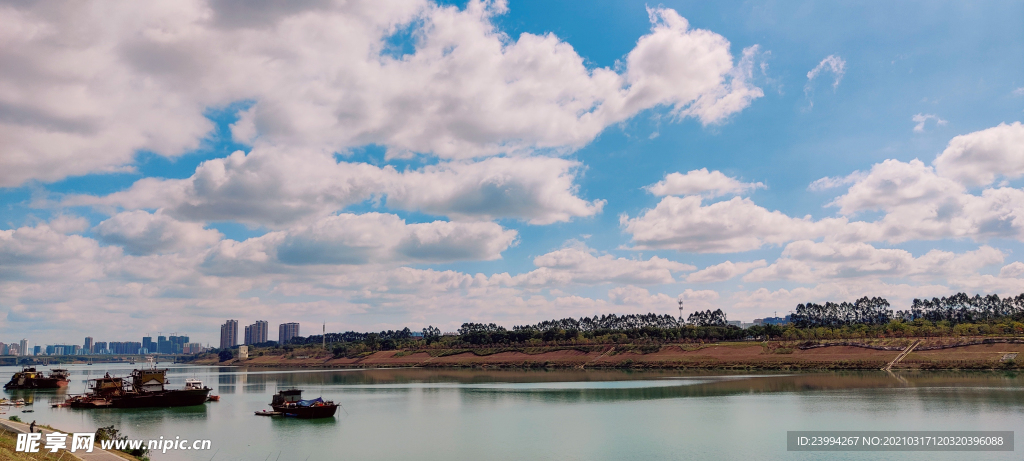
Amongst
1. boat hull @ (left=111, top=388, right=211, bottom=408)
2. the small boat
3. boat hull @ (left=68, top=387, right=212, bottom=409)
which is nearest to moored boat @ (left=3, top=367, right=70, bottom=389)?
boat hull @ (left=68, top=387, right=212, bottom=409)

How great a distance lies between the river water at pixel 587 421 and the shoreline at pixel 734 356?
66.9ft

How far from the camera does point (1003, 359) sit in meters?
91.4

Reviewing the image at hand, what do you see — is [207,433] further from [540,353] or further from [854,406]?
[540,353]

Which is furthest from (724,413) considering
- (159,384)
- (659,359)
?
(659,359)

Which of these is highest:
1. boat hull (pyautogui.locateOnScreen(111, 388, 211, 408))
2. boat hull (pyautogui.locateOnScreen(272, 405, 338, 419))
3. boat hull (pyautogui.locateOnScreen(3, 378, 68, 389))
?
boat hull (pyautogui.locateOnScreen(272, 405, 338, 419))

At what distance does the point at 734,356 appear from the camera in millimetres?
125438

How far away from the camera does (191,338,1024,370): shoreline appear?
320 ft

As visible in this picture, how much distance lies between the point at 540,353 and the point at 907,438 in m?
126

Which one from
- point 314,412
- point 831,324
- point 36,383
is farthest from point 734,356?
point 36,383

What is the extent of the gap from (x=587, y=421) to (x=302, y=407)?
979 inches

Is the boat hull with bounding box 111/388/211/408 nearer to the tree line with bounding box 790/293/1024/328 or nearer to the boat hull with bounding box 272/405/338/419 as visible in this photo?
the boat hull with bounding box 272/405/338/419

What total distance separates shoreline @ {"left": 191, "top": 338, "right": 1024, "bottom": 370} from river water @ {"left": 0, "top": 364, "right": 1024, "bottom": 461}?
20.4 m

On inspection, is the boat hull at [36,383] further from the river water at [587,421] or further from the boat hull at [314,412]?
the boat hull at [314,412]

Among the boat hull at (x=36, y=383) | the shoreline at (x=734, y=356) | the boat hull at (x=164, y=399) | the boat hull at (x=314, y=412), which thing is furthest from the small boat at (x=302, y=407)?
the shoreline at (x=734, y=356)
